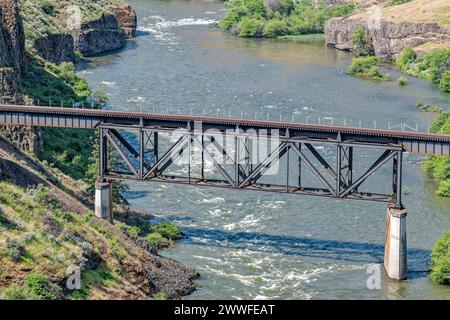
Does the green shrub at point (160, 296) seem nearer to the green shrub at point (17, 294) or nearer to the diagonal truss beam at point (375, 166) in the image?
the green shrub at point (17, 294)

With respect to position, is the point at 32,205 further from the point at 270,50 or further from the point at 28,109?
the point at 270,50

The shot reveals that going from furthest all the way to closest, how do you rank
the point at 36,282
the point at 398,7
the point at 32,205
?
the point at 398,7, the point at 32,205, the point at 36,282

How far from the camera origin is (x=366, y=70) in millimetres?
152250

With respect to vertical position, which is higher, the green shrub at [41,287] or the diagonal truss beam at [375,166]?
the diagonal truss beam at [375,166]

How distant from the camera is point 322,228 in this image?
274ft

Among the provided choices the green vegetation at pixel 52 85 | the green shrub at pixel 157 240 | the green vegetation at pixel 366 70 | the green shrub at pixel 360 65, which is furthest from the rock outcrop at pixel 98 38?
the green shrub at pixel 157 240

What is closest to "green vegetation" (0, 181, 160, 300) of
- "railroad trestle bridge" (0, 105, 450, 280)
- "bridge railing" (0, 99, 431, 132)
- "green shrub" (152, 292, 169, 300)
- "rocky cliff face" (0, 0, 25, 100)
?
"green shrub" (152, 292, 169, 300)

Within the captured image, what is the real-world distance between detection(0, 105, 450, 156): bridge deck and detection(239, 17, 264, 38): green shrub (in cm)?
10262

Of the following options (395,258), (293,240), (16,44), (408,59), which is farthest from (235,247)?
(408,59)

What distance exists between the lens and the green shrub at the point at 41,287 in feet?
183

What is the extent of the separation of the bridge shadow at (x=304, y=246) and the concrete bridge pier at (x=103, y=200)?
6364 mm

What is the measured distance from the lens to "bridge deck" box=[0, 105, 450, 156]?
2997 inches

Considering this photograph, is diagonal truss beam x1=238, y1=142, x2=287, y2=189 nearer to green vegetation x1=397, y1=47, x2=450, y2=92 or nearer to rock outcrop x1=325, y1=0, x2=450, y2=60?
green vegetation x1=397, y1=47, x2=450, y2=92

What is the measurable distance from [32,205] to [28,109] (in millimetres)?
18055
